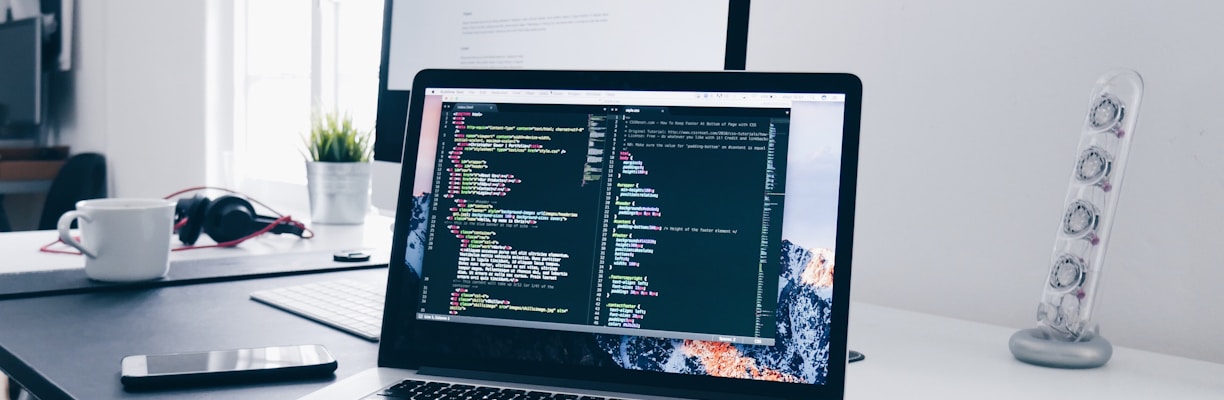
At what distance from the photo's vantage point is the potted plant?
1487mm

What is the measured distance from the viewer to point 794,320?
578 mm

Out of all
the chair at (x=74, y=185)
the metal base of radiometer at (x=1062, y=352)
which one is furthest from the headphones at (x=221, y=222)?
the chair at (x=74, y=185)

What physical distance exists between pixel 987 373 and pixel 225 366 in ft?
1.80

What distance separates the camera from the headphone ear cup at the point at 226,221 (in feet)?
4.08

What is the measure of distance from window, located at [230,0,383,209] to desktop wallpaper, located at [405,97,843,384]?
75.4 inches

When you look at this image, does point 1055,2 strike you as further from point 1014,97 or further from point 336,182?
point 336,182

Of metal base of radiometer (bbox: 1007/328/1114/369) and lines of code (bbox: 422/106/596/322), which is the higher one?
lines of code (bbox: 422/106/596/322)

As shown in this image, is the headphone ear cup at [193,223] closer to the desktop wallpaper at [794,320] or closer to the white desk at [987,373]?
the desktop wallpaper at [794,320]

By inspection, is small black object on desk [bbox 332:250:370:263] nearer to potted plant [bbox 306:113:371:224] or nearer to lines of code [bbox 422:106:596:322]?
potted plant [bbox 306:113:371:224]

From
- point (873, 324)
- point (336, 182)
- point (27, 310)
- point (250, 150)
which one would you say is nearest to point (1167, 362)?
point (873, 324)

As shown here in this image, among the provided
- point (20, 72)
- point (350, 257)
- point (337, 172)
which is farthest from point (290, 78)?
point (350, 257)

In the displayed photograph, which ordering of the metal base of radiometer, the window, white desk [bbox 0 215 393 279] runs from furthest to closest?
1. the window
2. white desk [bbox 0 215 393 279]
3. the metal base of radiometer

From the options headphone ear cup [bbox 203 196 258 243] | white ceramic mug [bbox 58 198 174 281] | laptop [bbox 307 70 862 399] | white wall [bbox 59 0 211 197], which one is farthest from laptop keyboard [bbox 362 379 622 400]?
white wall [bbox 59 0 211 197]

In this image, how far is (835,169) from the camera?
59 cm
